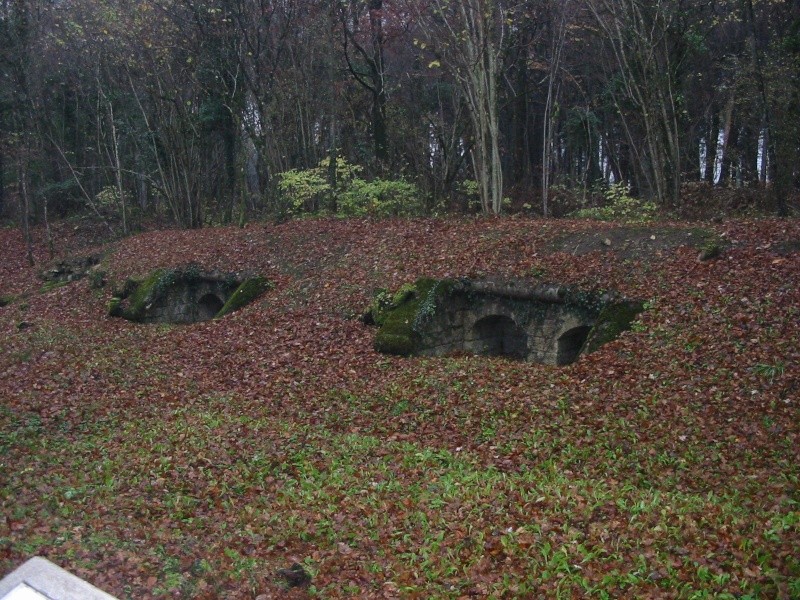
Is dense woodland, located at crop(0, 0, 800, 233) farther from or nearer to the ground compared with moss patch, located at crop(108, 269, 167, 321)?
farther from the ground

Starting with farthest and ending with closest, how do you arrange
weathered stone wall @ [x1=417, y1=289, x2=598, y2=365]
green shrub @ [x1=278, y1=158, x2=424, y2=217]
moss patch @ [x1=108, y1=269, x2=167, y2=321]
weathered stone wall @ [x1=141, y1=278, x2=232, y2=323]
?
green shrub @ [x1=278, y1=158, x2=424, y2=217] → weathered stone wall @ [x1=141, y1=278, x2=232, y2=323] → moss patch @ [x1=108, y1=269, x2=167, y2=321] → weathered stone wall @ [x1=417, y1=289, x2=598, y2=365]

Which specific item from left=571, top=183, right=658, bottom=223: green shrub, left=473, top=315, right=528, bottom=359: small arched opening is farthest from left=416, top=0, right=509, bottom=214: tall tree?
left=473, top=315, right=528, bottom=359: small arched opening

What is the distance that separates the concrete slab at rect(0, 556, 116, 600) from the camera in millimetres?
3674

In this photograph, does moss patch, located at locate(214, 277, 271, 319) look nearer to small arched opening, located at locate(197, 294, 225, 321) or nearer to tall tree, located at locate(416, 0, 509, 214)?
small arched opening, located at locate(197, 294, 225, 321)

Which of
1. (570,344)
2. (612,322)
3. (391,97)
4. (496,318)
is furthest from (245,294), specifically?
(391,97)

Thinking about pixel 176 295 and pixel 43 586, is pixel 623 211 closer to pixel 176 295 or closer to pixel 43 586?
pixel 176 295

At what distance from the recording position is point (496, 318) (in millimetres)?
15078

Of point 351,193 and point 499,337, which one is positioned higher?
Answer: point 351,193

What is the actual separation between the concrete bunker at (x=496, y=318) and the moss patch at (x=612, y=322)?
0.02m

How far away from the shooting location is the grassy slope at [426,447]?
626cm

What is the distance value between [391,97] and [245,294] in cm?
1476

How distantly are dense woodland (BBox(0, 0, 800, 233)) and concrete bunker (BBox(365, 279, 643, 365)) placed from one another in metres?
6.01

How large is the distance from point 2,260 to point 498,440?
80.2 ft

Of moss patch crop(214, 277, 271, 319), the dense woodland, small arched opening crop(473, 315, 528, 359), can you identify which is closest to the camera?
small arched opening crop(473, 315, 528, 359)
